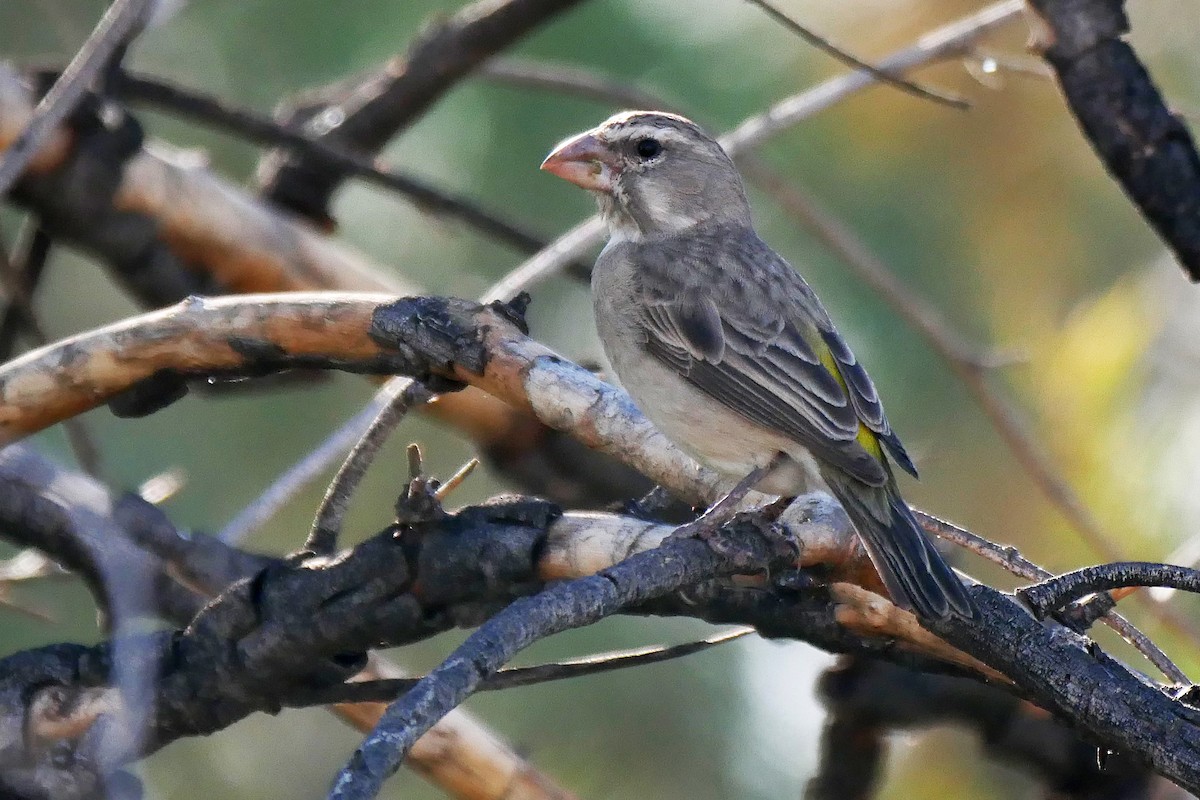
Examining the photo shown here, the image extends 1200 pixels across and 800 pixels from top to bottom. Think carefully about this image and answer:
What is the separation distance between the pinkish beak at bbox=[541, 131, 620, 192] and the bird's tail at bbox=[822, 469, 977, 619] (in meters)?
1.29

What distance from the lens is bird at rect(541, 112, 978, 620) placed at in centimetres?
338

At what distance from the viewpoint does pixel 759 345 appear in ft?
12.7

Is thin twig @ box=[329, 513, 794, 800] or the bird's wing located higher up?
the bird's wing

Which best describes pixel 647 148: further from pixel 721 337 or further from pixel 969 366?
pixel 969 366

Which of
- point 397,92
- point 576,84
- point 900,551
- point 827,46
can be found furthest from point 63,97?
point 576,84

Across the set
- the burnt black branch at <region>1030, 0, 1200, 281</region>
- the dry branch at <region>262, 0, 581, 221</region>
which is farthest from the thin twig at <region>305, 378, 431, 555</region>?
the dry branch at <region>262, 0, 581, 221</region>

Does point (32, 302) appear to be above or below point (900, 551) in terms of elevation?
above

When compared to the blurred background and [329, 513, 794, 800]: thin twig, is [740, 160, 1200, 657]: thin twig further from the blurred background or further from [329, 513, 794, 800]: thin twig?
[329, 513, 794, 800]: thin twig

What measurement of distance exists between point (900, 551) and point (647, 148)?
6.14 feet

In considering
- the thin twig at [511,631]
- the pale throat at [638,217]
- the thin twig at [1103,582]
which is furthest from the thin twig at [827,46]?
the thin twig at [1103,582]

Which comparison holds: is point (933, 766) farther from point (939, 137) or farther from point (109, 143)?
point (109, 143)

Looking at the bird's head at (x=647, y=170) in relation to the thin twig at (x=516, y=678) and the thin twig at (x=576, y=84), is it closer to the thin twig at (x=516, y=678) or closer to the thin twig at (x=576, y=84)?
the thin twig at (x=576, y=84)

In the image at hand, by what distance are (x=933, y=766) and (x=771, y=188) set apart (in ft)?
6.23

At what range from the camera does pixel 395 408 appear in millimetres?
3100
